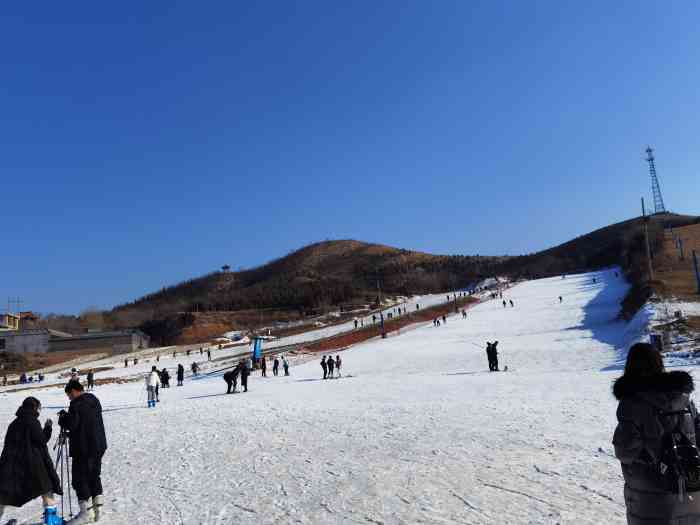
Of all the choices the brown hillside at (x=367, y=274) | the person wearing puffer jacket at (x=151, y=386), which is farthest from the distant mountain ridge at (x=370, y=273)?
the person wearing puffer jacket at (x=151, y=386)

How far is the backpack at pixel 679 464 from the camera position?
10.5 feet

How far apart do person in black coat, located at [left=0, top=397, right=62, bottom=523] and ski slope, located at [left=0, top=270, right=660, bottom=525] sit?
78cm

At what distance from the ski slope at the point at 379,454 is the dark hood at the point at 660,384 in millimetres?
2558

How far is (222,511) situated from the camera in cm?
639

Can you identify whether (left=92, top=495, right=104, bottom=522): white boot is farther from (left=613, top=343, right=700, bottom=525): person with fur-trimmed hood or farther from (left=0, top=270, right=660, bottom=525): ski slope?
(left=613, top=343, right=700, bottom=525): person with fur-trimmed hood

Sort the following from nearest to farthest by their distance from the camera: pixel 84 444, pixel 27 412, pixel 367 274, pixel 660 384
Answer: pixel 660 384, pixel 84 444, pixel 27 412, pixel 367 274

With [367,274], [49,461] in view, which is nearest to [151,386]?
[49,461]

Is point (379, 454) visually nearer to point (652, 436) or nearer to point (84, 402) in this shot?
point (84, 402)

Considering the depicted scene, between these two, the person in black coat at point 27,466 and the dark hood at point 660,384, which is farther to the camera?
the person in black coat at point 27,466

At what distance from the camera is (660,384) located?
3367mm

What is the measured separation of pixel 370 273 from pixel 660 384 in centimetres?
14094

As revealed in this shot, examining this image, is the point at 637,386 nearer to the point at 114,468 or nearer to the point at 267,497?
the point at 267,497

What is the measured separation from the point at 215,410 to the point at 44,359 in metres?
57.9

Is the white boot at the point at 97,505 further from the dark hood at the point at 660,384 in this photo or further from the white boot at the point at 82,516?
the dark hood at the point at 660,384
